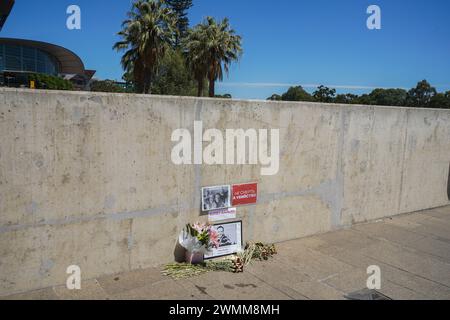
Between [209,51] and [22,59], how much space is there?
51.8 meters

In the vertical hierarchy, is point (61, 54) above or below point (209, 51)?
above

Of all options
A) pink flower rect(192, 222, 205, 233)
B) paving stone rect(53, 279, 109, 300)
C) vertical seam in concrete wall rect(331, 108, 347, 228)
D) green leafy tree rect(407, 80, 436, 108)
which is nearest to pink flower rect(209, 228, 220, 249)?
pink flower rect(192, 222, 205, 233)

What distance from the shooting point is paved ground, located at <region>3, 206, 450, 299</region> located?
3977 millimetres

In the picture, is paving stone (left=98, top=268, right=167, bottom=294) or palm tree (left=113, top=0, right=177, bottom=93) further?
palm tree (left=113, top=0, right=177, bottom=93)

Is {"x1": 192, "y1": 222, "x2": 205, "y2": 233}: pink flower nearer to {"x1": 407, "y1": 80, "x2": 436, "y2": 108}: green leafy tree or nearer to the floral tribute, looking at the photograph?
the floral tribute

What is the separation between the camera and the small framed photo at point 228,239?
16.2 feet

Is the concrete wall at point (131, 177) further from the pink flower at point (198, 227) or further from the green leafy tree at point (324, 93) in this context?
the green leafy tree at point (324, 93)

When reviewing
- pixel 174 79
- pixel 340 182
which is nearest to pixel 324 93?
pixel 174 79

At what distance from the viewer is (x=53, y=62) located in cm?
7994

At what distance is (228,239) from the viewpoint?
5.07 metres

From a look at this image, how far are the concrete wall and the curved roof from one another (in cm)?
7386

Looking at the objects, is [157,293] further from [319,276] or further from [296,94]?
[296,94]
